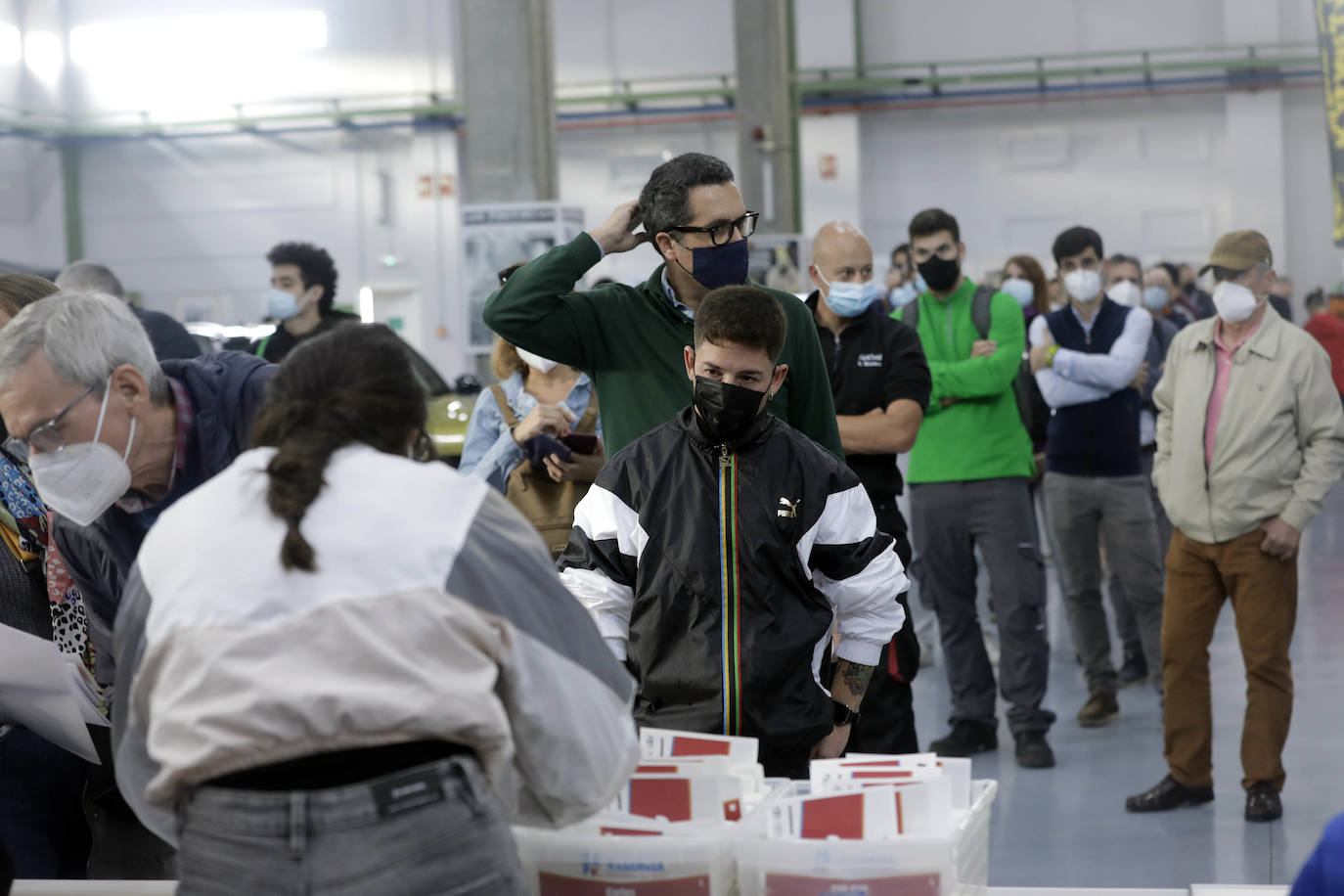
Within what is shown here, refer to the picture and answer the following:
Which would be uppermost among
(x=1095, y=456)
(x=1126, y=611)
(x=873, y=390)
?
(x=873, y=390)

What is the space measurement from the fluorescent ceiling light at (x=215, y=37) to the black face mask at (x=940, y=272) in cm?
1509

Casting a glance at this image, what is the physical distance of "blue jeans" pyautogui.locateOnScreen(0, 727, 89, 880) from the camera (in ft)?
8.66

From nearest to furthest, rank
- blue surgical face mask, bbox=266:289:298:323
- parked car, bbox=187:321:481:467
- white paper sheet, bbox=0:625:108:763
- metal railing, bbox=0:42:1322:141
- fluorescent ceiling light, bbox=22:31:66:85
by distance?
white paper sheet, bbox=0:625:108:763 < blue surgical face mask, bbox=266:289:298:323 < parked car, bbox=187:321:481:467 < metal railing, bbox=0:42:1322:141 < fluorescent ceiling light, bbox=22:31:66:85

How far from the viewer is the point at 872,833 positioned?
175 centimetres

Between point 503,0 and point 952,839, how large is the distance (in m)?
7.20

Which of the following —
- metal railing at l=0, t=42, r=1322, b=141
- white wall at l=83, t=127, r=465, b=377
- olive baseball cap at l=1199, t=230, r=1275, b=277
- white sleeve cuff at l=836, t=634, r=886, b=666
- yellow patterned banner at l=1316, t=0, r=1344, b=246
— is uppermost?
metal railing at l=0, t=42, r=1322, b=141

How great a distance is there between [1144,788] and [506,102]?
537 cm

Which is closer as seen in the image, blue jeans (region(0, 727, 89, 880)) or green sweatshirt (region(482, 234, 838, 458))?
blue jeans (region(0, 727, 89, 880))

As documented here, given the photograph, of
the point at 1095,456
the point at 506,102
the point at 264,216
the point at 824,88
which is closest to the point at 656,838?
the point at 1095,456

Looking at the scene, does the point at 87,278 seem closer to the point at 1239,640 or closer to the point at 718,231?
the point at 718,231

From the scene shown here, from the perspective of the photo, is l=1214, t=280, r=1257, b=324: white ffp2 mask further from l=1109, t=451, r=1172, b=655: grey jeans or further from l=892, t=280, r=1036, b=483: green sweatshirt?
l=1109, t=451, r=1172, b=655: grey jeans

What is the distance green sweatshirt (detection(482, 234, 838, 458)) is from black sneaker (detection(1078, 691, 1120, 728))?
2.80 meters

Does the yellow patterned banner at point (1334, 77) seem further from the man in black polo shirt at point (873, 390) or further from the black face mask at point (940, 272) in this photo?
the man in black polo shirt at point (873, 390)

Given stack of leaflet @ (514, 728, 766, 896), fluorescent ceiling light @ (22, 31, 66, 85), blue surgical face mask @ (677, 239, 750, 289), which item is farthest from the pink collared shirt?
fluorescent ceiling light @ (22, 31, 66, 85)
